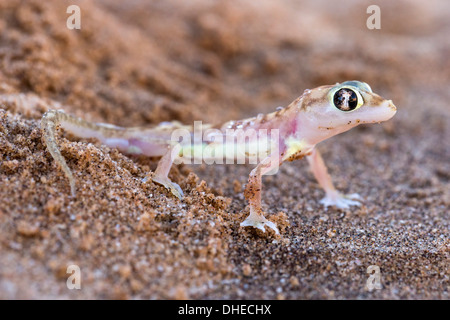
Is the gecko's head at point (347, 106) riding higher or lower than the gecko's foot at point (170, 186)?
higher

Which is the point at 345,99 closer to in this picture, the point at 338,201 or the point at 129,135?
the point at 338,201

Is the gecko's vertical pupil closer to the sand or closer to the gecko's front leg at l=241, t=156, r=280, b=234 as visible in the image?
the gecko's front leg at l=241, t=156, r=280, b=234

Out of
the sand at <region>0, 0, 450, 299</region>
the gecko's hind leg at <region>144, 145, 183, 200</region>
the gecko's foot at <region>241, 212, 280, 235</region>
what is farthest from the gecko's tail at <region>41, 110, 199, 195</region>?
the gecko's foot at <region>241, 212, 280, 235</region>

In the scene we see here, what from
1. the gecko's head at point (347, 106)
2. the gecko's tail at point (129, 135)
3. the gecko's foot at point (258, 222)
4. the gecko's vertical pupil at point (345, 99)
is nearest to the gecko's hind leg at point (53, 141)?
the gecko's tail at point (129, 135)

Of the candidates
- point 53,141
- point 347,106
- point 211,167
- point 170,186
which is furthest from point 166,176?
point 347,106

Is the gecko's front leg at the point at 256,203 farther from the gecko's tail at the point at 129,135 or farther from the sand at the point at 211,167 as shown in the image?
the gecko's tail at the point at 129,135

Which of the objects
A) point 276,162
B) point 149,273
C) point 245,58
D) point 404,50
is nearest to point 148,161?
point 276,162
